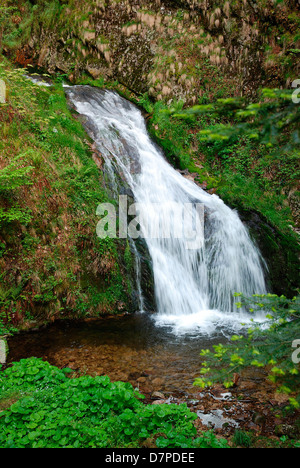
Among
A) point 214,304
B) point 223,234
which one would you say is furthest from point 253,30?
point 214,304

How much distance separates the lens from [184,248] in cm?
783

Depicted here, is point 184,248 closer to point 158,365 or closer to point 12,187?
point 158,365

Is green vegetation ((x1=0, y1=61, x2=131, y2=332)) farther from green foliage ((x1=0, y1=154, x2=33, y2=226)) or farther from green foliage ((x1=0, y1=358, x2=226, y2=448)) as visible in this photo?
green foliage ((x1=0, y1=358, x2=226, y2=448))

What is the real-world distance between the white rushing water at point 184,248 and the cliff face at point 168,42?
4230 millimetres

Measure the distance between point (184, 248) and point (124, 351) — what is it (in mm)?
3495

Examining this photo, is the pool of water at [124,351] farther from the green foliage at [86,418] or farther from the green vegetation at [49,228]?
the green foliage at [86,418]

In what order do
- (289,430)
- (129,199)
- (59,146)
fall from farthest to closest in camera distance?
(129,199) < (59,146) < (289,430)

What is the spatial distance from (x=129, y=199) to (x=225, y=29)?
976cm

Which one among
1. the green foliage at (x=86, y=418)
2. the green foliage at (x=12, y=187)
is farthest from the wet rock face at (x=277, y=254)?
the green foliage at (x=12, y=187)

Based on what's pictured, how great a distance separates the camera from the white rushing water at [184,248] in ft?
23.1

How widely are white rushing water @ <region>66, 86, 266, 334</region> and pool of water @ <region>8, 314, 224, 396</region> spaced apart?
0.66m

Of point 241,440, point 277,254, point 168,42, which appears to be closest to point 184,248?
point 277,254
